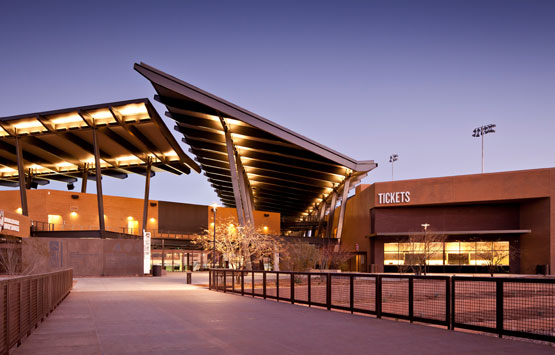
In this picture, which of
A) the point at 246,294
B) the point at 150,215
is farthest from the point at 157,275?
the point at 246,294

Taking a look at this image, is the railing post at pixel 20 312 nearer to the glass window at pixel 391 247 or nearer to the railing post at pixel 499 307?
Result: the railing post at pixel 499 307

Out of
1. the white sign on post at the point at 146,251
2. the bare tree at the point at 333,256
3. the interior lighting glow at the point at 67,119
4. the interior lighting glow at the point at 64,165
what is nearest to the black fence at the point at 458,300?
the white sign on post at the point at 146,251

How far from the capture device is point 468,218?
49.2 metres

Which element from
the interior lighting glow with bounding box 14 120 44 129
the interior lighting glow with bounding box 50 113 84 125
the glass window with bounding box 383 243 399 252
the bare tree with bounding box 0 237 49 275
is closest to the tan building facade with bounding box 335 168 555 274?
the glass window with bounding box 383 243 399 252

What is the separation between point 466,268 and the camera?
48.9 m

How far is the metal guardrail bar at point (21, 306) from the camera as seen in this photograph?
7.05 metres

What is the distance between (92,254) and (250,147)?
56.6ft

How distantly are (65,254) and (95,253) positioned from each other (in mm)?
2358

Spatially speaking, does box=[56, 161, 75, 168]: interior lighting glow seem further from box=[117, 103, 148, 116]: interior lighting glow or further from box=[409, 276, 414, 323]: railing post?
box=[409, 276, 414, 323]: railing post

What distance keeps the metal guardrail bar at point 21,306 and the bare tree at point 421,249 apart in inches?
1549

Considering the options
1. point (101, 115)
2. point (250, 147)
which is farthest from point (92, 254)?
point (250, 147)

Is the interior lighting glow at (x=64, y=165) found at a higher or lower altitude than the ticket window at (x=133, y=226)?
higher

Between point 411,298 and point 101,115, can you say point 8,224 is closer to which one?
point 101,115

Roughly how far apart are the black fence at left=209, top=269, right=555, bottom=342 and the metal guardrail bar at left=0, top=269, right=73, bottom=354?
6.96m
